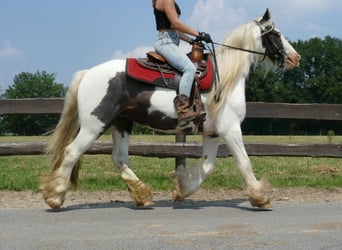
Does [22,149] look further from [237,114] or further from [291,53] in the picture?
[291,53]

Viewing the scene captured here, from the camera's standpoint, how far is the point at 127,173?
6.73 metres

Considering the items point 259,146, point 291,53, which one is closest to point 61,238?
point 291,53

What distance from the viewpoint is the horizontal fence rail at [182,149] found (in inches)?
331

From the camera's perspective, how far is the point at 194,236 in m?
4.92

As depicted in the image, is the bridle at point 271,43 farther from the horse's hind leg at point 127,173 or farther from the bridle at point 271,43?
the horse's hind leg at point 127,173

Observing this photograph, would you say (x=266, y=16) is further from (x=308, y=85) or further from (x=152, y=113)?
(x=308, y=85)

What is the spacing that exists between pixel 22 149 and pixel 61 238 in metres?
3.85

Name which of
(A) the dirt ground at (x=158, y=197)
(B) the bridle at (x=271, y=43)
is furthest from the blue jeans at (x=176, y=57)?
(A) the dirt ground at (x=158, y=197)

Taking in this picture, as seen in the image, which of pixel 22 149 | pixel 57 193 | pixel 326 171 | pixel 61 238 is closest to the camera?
pixel 61 238

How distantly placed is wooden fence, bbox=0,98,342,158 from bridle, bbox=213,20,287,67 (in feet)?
6.72

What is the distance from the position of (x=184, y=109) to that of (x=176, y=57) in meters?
0.66

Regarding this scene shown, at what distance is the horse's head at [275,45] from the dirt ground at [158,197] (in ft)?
6.34

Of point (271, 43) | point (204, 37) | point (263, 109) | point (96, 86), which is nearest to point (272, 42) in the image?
point (271, 43)

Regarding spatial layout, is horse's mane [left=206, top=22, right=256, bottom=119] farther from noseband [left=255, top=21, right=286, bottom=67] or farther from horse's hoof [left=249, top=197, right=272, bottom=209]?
horse's hoof [left=249, top=197, right=272, bottom=209]
